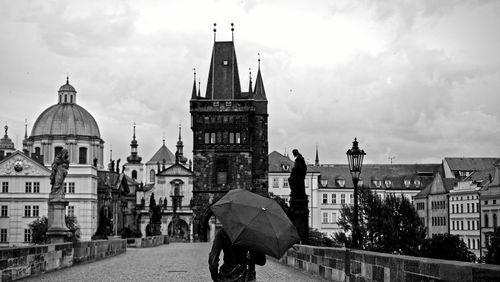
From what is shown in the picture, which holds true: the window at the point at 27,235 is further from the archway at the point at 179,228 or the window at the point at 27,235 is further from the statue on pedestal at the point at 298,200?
the statue on pedestal at the point at 298,200

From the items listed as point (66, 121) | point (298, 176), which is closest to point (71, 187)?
point (66, 121)

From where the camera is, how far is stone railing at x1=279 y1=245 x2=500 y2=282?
32.0ft

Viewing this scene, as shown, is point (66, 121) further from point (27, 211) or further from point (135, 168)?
point (135, 168)

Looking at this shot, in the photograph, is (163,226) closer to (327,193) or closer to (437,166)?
(327,193)

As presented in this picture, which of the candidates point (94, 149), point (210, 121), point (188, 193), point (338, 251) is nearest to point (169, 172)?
point (188, 193)

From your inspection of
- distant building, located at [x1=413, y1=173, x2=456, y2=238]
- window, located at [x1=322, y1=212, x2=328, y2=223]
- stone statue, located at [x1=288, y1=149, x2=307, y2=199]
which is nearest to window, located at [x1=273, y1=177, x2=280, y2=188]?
window, located at [x1=322, y1=212, x2=328, y2=223]

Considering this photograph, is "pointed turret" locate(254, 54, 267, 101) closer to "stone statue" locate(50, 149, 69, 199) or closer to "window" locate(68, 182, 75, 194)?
"window" locate(68, 182, 75, 194)

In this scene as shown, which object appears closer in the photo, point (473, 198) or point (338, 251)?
point (338, 251)

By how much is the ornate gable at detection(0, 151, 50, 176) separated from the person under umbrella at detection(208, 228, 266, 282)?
322 feet

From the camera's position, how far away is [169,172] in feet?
427

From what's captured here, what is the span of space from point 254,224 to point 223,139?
83.8 m

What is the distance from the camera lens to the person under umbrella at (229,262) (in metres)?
10.5

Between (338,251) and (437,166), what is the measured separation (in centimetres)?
11531

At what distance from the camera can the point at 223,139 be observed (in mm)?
94250
